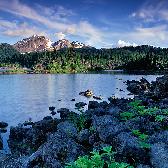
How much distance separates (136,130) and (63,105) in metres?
50.3

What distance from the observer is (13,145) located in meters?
35.0

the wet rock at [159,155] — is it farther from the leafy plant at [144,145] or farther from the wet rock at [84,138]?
the wet rock at [84,138]

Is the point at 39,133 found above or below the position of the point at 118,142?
below

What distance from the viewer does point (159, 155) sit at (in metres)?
13.8

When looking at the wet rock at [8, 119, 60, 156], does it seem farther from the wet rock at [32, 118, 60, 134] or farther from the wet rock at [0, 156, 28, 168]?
the wet rock at [0, 156, 28, 168]

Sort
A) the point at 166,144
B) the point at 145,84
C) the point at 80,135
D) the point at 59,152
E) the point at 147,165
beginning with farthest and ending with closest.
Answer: the point at 145,84 < the point at 80,135 < the point at 59,152 < the point at 166,144 < the point at 147,165

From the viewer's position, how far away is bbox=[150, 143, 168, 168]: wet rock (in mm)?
13405

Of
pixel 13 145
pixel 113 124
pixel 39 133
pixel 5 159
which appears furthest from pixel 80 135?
pixel 13 145

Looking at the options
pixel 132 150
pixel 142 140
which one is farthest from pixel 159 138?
pixel 132 150

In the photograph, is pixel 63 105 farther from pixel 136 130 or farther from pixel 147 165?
pixel 147 165

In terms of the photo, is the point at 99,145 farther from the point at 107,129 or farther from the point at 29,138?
the point at 29,138

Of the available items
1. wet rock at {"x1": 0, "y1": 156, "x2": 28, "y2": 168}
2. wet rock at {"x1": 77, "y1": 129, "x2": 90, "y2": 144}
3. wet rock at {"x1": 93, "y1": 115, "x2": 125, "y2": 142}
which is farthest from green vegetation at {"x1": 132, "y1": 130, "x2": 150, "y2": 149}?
wet rock at {"x1": 0, "y1": 156, "x2": 28, "y2": 168}

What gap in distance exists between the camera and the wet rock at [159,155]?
13.4 meters

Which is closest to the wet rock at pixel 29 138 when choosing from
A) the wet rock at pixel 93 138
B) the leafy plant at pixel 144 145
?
the wet rock at pixel 93 138
